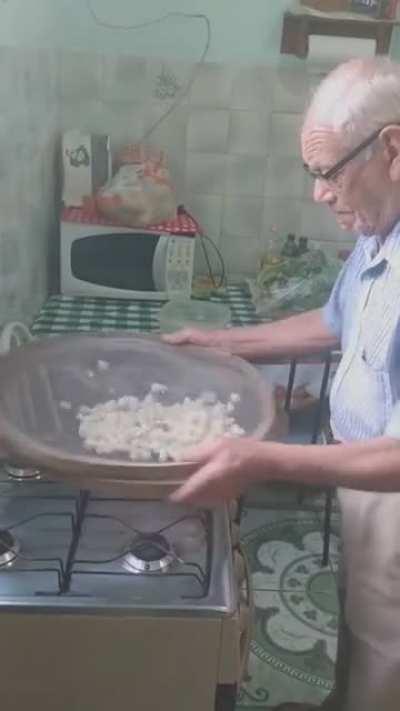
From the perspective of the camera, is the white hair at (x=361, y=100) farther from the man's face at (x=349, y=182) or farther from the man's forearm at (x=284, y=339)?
the man's forearm at (x=284, y=339)

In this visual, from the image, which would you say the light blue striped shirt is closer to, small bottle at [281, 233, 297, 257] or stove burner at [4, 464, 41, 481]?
stove burner at [4, 464, 41, 481]

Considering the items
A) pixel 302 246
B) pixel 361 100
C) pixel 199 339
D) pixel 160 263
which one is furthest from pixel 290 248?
pixel 361 100

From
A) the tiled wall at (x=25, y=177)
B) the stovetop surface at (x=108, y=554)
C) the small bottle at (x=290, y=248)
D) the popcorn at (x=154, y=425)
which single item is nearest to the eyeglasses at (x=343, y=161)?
the popcorn at (x=154, y=425)

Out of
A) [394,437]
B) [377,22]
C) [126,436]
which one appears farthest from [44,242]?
[394,437]

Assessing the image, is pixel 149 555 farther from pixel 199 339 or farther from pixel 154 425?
pixel 199 339

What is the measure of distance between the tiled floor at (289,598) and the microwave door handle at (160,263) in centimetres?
65

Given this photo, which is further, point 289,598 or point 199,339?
point 289,598

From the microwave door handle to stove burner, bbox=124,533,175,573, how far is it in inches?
52.5

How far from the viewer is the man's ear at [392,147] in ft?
3.27

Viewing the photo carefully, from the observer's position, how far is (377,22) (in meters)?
2.18

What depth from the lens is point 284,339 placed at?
1433 millimetres

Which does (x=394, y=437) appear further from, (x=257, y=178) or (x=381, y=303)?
(x=257, y=178)

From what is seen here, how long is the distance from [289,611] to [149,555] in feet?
3.20

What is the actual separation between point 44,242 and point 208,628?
1.56 m
